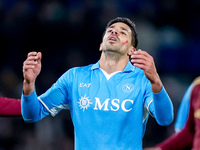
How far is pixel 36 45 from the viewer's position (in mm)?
9289

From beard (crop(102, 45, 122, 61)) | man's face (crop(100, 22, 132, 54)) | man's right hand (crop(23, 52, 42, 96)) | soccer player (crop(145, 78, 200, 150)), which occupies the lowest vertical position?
soccer player (crop(145, 78, 200, 150))

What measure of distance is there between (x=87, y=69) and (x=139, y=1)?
5240mm

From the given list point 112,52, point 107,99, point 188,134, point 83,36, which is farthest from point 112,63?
point 83,36

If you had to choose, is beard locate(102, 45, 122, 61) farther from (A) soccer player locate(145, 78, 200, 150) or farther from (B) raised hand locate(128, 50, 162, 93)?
(A) soccer player locate(145, 78, 200, 150)

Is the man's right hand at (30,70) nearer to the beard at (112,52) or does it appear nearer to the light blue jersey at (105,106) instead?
the light blue jersey at (105,106)

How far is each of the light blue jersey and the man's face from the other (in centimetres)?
25

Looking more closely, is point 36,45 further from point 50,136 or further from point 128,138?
point 128,138

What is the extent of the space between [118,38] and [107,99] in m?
0.74

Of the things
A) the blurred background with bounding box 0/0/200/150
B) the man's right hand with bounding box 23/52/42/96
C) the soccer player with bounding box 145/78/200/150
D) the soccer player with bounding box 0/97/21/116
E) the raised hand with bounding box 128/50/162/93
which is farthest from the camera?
the blurred background with bounding box 0/0/200/150

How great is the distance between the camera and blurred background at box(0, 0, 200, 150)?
8.85m

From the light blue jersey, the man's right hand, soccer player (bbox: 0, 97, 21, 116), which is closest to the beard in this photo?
the light blue jersey

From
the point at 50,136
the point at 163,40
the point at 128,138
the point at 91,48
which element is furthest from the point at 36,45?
the point at 128,138

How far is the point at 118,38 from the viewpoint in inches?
188

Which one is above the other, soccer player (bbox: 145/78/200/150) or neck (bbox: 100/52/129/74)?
neck (bbox: 100/52/129/74)
